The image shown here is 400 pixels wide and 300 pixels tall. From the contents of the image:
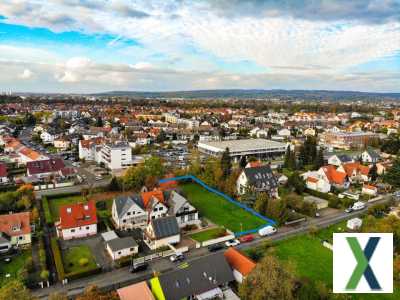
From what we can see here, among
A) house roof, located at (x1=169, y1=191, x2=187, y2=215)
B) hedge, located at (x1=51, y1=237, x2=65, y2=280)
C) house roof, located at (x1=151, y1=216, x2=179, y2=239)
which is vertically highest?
house roof, located at (x1=169, y1=191, x2=187, y2=215)

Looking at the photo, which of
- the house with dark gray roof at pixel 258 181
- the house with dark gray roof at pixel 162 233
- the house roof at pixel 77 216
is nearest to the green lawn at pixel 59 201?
the house roof at pixel 77 216

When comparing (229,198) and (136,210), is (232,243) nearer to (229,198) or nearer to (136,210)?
A: (136,210)

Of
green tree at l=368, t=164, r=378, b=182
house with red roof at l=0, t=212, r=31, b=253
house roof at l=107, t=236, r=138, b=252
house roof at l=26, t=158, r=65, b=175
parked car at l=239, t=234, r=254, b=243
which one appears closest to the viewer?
house roof at l=107, t=236, r=138, b=252

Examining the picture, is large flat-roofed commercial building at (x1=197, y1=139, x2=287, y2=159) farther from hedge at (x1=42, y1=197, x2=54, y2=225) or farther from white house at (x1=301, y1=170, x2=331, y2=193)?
hedge at (x1=42, y1=197, x2=54, y2=225)

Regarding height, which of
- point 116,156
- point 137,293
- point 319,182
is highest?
point 116,156

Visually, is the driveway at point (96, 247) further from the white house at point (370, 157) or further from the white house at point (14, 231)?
the white house at point (370, 157)

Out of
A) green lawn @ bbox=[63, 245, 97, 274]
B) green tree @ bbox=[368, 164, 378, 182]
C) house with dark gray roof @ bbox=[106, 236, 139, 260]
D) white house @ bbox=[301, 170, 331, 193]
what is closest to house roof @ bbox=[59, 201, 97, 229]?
green lawn @ bbox=[63, 245, 97, 274]

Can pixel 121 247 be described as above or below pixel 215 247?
above

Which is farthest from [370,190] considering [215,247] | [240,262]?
[240,262]
